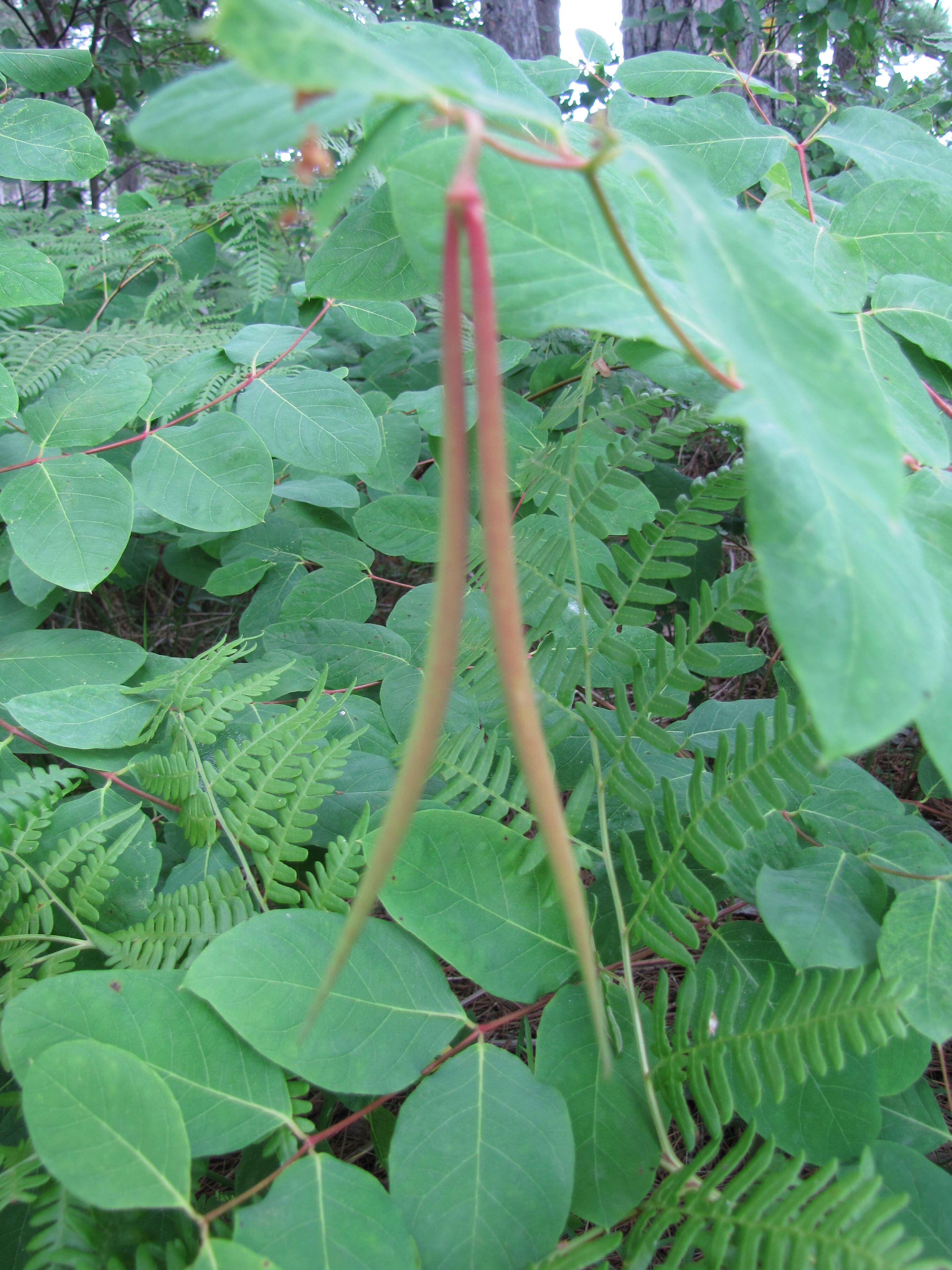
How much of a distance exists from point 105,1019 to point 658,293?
0.63m

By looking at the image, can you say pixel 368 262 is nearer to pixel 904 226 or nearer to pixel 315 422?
pixel 315 422

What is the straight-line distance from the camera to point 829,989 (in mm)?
531

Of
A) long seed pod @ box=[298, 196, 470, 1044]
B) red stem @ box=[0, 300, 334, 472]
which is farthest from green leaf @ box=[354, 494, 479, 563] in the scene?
long seed pod @ box=[298, 196, 470, 1044]

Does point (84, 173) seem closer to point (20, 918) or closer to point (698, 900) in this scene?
point (20, 918)

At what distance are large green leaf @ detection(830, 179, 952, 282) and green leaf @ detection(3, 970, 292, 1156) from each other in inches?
36.0

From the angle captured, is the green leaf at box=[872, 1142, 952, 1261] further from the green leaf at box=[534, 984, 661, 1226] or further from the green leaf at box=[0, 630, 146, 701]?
the green leaf at box=[0, 630, 146, 701]

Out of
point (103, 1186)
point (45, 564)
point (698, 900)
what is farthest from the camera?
point (45, 564)

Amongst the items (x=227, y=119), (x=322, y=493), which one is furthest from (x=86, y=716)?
(x=227, y=119)

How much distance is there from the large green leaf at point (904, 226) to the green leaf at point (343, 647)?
0.70m

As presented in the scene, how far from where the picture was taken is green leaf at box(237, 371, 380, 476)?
1.09 meters

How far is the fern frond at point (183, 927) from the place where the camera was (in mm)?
679

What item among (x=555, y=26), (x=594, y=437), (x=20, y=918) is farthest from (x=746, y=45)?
(x=20, y=918)

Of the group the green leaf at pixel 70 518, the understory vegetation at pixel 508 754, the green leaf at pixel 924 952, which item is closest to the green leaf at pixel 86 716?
the understory vegetation at pixel 508 754

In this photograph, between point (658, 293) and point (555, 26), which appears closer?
point (658, 293)
